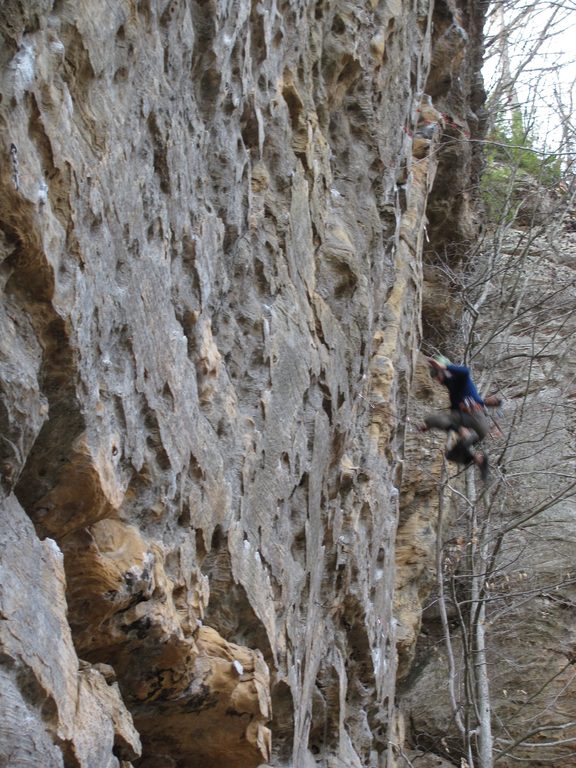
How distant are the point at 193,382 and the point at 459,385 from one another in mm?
5128

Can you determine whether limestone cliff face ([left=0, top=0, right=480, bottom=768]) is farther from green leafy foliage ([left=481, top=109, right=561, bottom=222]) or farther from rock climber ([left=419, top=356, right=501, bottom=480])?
green leafy foliage ([left=481, top=109, right=561, bottom=222])

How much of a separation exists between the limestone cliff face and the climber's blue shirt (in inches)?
34.8

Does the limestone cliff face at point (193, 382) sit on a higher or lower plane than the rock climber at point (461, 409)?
lower

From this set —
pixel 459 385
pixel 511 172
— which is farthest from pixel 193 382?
pixel 511 172

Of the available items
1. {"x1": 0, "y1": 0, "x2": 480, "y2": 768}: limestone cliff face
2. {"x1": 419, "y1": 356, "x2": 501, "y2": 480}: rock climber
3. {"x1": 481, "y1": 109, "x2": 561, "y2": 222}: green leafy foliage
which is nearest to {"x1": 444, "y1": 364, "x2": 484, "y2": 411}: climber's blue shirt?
{"x1": 419, "y1": 356, "x2": 501, "y2": 480}: rock climber

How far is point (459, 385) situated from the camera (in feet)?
33.8

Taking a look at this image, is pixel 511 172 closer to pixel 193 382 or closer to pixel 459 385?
pixel 459 385

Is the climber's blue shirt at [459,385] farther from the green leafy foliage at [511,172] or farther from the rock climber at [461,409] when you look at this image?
the green leafy foliage at [511,172]

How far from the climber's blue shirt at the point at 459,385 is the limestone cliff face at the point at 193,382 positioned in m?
0.88

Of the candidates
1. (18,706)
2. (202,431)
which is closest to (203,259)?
(202,431)

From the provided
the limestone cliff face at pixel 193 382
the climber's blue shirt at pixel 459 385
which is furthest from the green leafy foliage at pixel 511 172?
the limestone cliff face at pixel 193 382

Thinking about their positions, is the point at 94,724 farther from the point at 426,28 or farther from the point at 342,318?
the point at 426,28

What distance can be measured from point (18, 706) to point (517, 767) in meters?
9.67

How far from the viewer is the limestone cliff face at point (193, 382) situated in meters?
3.91
